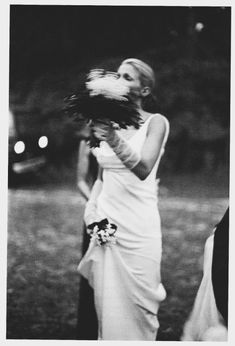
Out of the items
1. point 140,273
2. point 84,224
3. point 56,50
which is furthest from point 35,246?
point 56,50

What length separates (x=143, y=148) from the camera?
3891 millimetres

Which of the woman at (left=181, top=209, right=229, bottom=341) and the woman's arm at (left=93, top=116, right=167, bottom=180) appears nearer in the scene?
the woman's arm at (left=93, top=116, right=167, bottom=180)

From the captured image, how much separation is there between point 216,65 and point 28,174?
1485mm

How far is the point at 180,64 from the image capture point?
3975 millimetres

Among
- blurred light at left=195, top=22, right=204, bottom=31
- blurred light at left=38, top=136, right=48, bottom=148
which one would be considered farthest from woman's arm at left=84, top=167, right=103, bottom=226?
blurred light at left=195, top=22, right=204, bottom=31

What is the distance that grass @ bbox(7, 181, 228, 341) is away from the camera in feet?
13.0

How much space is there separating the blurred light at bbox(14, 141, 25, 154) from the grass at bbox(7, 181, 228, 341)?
268 millimetres

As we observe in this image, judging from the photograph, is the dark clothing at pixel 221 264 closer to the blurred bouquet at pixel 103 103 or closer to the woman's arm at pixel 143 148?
the woman's arm at pixel 143 148

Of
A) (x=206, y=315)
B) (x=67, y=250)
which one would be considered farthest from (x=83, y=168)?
(x=206, y=315)

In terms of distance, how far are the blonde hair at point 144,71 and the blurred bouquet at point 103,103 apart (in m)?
0.13

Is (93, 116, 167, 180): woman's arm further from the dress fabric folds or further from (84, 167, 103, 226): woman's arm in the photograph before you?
the dress fabric folds

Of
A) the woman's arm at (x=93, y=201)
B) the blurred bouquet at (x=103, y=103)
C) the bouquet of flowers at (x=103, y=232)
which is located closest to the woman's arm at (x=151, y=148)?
the blurred bouquet at (x=103, y=103)

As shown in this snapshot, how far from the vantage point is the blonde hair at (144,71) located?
395cm

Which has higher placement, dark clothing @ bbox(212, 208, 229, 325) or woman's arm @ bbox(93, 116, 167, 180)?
woman's arm @ bbox(93, 116, 167, 180)
